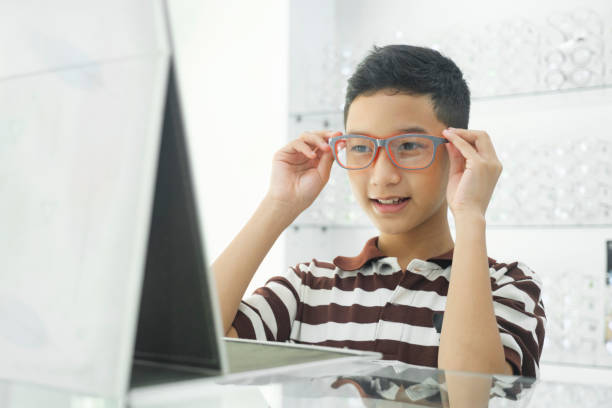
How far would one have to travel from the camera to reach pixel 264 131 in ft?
7.27

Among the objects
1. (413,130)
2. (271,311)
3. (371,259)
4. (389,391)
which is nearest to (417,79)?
(413,130)

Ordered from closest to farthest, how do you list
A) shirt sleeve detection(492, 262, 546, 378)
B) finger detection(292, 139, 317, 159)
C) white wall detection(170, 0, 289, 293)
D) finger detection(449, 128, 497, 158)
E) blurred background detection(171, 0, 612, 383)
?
1. shirt sleeve detection(492, 262, 546, 378)
2. finger detection(449, 128, 497, 158)
3. finger detection(292, 139, 317, 159)
4. blurred background detection(171, 0, 612, 383)
5. white wall detection(170, 0, 289, 293)

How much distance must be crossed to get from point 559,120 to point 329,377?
69.4 inches

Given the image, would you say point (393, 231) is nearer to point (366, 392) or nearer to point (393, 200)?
point (393, 200)

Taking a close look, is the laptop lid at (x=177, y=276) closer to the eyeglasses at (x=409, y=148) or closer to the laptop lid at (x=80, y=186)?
the laptop lid at (x=80, y=186)

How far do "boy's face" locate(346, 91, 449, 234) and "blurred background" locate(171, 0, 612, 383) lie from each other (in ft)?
1.80

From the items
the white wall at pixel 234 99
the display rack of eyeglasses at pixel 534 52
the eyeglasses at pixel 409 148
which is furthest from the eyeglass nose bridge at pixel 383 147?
the white wall at pixel 234 99

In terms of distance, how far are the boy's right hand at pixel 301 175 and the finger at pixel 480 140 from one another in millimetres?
227

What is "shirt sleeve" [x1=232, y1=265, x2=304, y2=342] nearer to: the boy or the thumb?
the boy

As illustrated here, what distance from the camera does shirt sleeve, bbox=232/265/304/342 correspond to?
0.98 metres

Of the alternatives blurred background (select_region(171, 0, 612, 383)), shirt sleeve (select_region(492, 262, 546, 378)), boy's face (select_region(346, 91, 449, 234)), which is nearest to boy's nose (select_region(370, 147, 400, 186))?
boy's face (select_region(346, 91, 449, 234))

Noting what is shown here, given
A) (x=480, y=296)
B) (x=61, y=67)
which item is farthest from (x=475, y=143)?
(x=61, y=67)

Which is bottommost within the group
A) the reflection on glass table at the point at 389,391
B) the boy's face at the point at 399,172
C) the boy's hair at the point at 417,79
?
the reflection on glass table at the point at 389,391

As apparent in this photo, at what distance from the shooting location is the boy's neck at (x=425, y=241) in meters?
1.07
